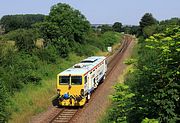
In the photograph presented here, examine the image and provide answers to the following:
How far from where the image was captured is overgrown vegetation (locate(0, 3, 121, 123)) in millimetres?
21359

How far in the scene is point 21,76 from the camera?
996 inches

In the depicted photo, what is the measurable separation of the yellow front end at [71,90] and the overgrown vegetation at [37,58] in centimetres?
154

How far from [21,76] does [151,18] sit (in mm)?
73386

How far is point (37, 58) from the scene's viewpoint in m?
32.0

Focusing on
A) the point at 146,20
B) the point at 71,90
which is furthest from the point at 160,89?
the point at 146,20

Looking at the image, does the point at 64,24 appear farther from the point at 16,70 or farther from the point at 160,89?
the point at 160,89

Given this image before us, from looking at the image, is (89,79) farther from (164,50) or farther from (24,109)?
(164,50)

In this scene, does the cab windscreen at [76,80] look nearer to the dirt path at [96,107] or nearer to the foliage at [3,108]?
the dirt path at [96,107]

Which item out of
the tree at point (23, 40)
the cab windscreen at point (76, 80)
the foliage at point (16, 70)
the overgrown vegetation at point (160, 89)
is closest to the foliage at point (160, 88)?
the overgrown vegetation at point (160, 89)

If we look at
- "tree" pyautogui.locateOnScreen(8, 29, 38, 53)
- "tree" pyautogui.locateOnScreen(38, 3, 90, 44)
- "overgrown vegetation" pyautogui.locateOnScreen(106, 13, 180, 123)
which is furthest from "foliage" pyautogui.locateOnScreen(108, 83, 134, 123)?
"tree" pyautogui.locateOnScreen(38, 3, 90, 44)

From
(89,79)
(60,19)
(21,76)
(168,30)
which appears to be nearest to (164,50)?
(168,30)

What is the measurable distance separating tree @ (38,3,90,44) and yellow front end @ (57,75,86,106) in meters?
19.3

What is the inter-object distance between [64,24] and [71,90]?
2329cm

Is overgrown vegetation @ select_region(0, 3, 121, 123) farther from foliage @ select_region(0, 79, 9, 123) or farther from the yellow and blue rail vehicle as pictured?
the yellow and blue rail vehicle
